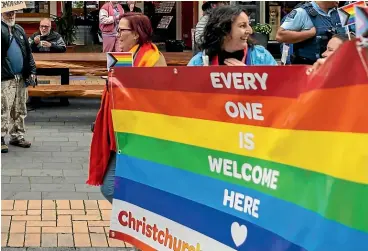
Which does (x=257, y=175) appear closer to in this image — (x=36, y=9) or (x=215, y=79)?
(x=215, y=79)

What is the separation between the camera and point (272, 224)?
108 inches

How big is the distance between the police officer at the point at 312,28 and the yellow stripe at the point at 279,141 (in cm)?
220

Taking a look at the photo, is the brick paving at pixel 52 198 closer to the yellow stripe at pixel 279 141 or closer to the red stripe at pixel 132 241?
the red stripe at pixel 132 241

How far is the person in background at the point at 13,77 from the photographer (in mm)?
8234

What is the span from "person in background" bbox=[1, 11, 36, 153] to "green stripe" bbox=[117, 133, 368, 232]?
5.21 meters

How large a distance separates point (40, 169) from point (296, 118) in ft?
17.4

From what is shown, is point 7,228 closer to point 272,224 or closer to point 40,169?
point 40,169

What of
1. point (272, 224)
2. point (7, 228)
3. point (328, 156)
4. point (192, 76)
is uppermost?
point (192, 76)

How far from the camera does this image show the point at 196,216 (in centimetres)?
325

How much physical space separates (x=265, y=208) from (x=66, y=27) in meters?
16.2

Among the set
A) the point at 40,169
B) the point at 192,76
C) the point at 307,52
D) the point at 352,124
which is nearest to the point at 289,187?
the point at 352,124

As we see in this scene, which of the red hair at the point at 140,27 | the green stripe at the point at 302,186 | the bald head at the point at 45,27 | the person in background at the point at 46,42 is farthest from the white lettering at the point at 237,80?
the person in background at the point at 46,42

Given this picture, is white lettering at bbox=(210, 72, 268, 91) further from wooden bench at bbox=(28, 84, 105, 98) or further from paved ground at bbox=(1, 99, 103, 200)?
wooden bench at bbox=(28, 84, 105, 98)

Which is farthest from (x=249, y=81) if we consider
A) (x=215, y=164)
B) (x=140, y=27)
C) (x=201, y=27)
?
(x=201, y=27)
